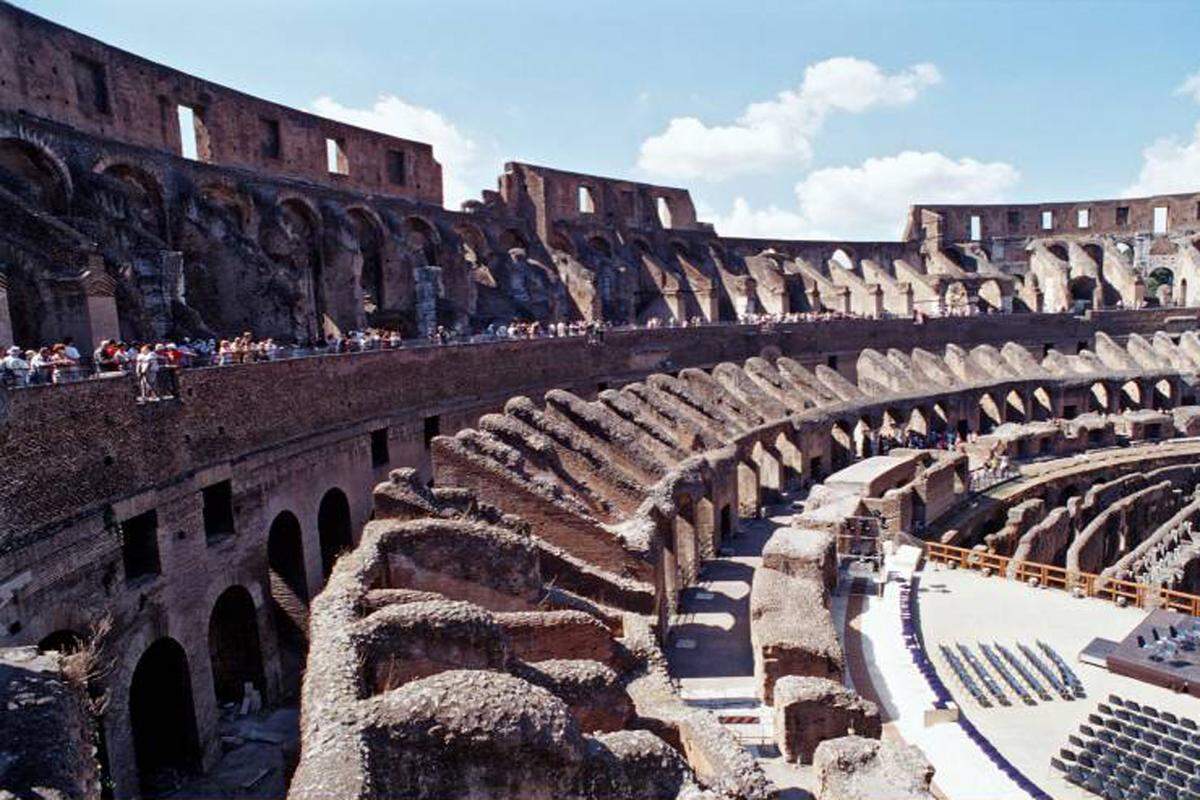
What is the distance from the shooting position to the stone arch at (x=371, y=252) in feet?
84.0

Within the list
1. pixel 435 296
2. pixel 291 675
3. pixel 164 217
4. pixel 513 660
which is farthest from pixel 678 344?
pixel 513 660

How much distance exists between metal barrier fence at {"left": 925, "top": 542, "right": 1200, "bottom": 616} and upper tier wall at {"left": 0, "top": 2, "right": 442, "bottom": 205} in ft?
67.9

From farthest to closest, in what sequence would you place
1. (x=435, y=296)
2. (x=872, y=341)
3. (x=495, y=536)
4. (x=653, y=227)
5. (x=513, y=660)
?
1. (x=653, y=227)
2. (x=872, y=341)
3. (x=435, y=296)
4. (x=495, y=536)
5. (x=513, y=660)

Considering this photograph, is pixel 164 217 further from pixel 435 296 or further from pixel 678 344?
pixel 678 344

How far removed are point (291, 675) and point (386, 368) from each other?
21.3 feet

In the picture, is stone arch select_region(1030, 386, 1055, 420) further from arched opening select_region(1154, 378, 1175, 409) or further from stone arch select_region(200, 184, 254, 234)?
stone arch select_region(200, 184, 254, 234)

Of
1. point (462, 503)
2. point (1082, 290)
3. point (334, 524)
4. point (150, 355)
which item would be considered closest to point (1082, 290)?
point (1082, 290)

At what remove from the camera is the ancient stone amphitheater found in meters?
7.23

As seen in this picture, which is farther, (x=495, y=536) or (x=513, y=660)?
(x=495, y=536)

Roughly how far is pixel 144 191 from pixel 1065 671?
810 inches

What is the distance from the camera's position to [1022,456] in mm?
27375

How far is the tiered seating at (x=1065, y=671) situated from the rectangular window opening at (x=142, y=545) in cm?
1279

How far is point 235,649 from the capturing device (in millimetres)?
12617

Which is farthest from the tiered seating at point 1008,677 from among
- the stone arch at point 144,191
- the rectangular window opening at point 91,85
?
the rectangular window opening at point 91,85
